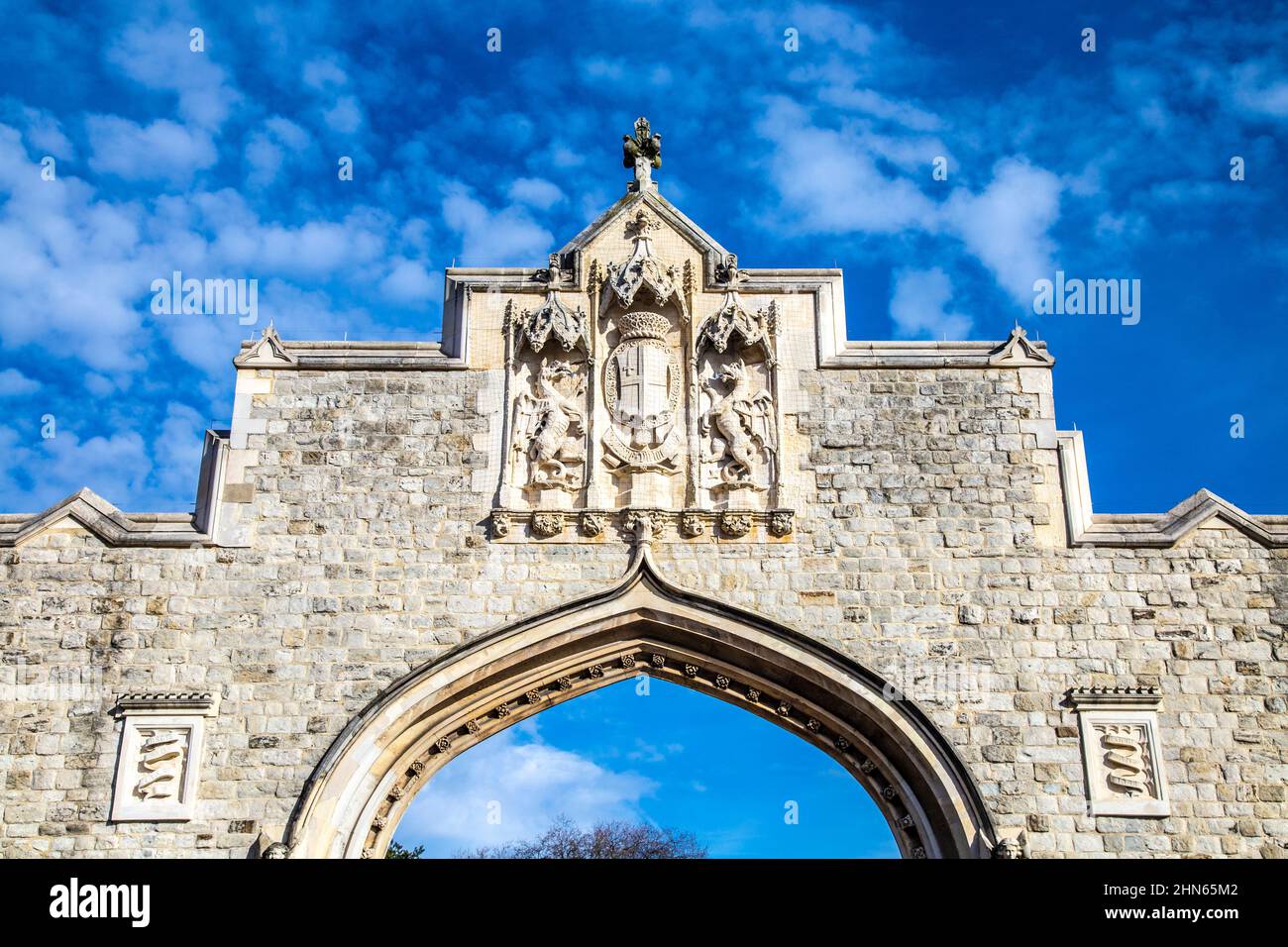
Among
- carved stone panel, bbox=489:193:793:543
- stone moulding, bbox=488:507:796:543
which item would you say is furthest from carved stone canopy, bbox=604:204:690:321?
stone moulding, bbox=488:507:796:543

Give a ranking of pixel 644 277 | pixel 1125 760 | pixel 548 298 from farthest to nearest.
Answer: pixel 548 298 → pixel 644 277 → pixel 1125 760

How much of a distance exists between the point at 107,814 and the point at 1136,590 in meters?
8.24

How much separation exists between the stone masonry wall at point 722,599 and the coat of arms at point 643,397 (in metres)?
0.88

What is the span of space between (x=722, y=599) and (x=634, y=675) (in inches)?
39.4

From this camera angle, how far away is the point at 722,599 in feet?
38.3

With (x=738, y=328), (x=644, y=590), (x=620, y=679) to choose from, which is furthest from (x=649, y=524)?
(x=738, y=328)

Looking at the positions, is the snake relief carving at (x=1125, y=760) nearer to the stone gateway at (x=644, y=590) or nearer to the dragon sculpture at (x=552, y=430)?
the stone gateway at (x=644, y=590)

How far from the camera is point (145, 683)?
11391 millimetres

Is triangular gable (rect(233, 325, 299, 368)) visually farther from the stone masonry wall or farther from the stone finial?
the stone finial

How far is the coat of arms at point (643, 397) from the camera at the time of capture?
12219 millimetres

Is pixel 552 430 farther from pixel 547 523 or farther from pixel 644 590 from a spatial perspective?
pixel 644 590
